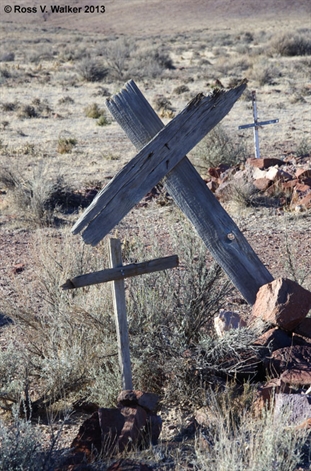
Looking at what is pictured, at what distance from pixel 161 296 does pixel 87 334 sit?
0.63m

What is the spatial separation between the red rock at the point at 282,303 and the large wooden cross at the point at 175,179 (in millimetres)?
97

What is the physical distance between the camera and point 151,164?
4172 mm

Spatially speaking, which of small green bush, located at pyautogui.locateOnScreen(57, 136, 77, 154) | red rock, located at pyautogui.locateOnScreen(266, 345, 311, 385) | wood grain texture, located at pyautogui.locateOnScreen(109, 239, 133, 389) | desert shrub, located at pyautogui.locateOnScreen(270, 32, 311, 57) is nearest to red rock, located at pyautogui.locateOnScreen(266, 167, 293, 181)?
small green bush, located at pyautogui.locateOnScreen(57, 136, 77, 154)

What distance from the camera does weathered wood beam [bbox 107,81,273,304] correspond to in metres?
4.28

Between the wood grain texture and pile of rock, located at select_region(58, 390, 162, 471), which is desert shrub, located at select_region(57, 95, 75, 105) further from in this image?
pile of rock, located at select_region(58, 390, 162, 471)

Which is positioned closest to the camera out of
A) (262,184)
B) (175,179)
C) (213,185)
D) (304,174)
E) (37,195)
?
(175,179)

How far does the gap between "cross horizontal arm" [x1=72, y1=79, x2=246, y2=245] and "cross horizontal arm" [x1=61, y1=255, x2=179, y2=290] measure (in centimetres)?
21

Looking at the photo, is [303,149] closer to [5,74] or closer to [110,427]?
[110,427]

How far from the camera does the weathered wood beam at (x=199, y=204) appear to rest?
4.28 metres

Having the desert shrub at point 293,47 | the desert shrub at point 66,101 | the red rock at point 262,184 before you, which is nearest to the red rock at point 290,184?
the red rock at point 262,184

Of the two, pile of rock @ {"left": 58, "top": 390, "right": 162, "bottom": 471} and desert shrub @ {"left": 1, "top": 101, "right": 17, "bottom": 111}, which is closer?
pile of rock @ {"left": 58, "top": 390, "right": 162, "bottom": 471}

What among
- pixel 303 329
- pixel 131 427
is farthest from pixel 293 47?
pixel 131 427

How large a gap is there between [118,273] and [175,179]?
0.73m

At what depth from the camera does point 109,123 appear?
1966 cm
